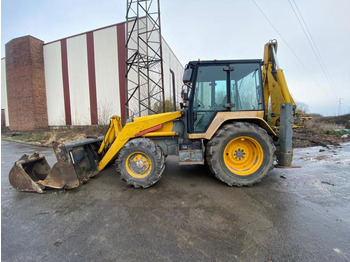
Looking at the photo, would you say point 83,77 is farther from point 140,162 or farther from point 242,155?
point 242,155

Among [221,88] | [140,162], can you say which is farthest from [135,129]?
[221,88]

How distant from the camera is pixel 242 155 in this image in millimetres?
3492

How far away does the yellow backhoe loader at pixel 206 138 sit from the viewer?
10.8 ft

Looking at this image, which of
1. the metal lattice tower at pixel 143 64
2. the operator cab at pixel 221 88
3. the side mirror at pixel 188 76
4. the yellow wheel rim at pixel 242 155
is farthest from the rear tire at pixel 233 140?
the metal lattice tower at pixel 143 64

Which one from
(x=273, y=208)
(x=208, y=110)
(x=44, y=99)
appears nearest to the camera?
(x=273, y=208)

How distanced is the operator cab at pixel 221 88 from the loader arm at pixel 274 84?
1.74 feet

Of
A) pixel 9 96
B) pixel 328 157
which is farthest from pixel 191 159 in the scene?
pixel 9 96

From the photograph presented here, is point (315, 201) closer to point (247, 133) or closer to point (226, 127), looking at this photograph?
point (247, 133)

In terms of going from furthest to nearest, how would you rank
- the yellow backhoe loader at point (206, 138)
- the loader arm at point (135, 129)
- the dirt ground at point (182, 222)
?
the loader arm at point (135, 129) < the yellow backhoe loader at point (206, 138) < the dirt ground at point (182, 222)

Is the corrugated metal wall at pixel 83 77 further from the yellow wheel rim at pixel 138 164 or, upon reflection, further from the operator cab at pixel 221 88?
the operator cab at pixel 221 88

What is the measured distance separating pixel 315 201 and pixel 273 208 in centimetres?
86

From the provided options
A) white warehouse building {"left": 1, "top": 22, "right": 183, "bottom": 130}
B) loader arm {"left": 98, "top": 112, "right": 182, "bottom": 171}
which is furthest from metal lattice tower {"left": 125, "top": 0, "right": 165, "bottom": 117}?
loader arm {"left": 98, "top": 112, "right": 182, "bottom": 171}

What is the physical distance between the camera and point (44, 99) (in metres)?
14.2

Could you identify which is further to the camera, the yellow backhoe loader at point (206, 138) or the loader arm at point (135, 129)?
the loader arm at point (135, 129)
